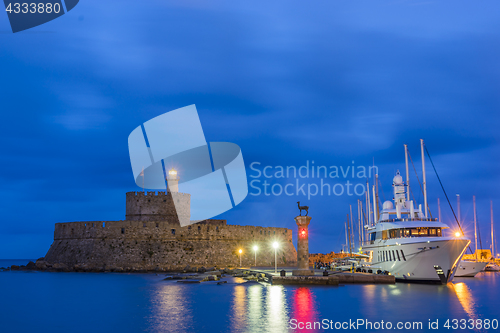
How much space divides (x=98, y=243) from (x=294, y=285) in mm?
23730

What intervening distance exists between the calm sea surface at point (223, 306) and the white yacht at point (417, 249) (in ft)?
4.28

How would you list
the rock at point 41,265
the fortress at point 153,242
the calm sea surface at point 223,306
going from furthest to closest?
the rock at point 41,265 → the fortress at point 153,242 → the calm sea surface at point 223,306

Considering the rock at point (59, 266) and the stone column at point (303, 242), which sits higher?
the stone column at point (303, 242)

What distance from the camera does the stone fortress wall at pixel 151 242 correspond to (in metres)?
44.0

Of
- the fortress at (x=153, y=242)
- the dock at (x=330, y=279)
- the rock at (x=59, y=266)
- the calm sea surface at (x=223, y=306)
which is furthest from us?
the rock at (x=59, y=266)

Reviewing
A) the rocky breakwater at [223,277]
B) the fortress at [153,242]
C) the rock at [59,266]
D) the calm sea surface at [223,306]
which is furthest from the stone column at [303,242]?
the rock at [59,266]

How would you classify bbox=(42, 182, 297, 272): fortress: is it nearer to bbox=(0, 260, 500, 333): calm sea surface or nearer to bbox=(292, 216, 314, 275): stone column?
bbox=(0, 260, 500, 333): calm sea surface

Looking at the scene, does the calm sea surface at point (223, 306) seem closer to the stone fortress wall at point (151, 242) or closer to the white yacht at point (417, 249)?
the white yacht at point (417, 249)

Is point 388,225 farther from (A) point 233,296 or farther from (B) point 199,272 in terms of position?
(B) point 199,272

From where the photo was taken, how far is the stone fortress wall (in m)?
44.0

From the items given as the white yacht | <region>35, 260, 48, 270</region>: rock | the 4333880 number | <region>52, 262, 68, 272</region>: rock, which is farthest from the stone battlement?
the 4333880 number

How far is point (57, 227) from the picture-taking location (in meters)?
48.8

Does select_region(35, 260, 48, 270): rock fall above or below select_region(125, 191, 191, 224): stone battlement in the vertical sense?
below

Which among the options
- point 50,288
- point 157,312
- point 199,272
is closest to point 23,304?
point 50,288
